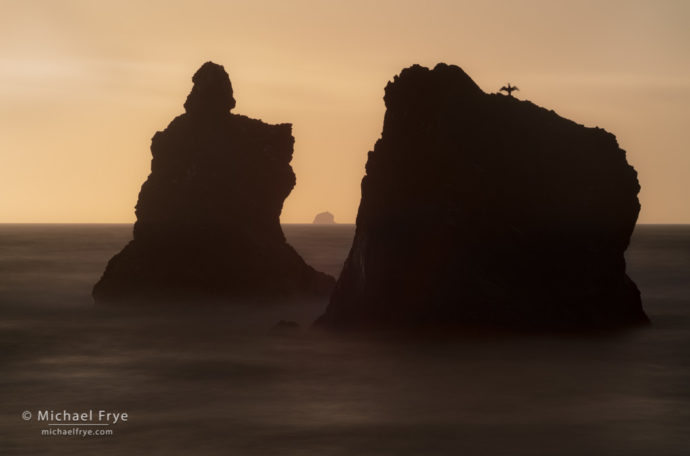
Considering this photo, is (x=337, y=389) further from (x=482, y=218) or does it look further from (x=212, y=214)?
(x=212, y=214)

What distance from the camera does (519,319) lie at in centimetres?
4881

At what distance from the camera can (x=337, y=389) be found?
39156 mm

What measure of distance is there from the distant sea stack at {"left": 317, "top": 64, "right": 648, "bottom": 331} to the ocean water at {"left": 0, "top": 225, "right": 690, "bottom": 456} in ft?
7.06

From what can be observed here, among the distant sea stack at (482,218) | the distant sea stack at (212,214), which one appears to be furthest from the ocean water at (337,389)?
the distant sea stack at (212,214)

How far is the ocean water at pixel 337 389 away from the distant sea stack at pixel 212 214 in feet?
35.3

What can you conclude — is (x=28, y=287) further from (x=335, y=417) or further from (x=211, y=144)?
(x=335, y=417)

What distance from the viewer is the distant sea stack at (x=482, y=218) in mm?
49031

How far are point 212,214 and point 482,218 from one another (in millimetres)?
28684

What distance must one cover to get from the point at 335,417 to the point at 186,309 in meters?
35.6

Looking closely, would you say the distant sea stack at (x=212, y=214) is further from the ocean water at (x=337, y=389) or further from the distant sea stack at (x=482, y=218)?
the distant sea stack at (x=482, y=218)

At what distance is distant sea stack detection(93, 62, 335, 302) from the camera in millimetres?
73312

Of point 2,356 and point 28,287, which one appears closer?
point 2,356

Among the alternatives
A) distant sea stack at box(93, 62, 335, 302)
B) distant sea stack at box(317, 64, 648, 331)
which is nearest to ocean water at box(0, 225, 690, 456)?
distant sea stack at box(317, 64, 648, 331)

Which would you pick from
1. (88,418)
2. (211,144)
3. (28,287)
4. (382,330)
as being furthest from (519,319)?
(28,287)
